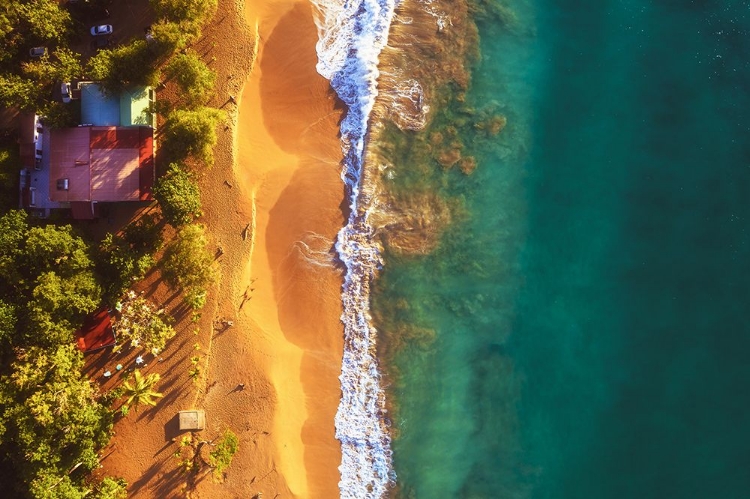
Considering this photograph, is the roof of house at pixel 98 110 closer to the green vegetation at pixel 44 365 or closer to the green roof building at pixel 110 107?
the green roof building at pixel 110 107

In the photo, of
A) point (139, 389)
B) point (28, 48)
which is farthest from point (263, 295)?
point (28, 48)

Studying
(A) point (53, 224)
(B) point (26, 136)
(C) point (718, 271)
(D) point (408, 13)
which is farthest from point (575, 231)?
(B) point (26, 136)

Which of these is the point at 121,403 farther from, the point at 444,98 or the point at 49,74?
the point at 444,98

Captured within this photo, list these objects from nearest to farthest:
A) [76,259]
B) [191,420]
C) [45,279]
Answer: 1. [45,279]
2. [76,259]
3. [191,420]

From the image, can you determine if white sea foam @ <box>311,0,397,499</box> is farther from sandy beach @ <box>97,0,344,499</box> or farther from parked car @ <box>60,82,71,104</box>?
parked car @ <box>60,82,71,104</box>

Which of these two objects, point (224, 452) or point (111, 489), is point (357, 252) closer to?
point (224, 452)

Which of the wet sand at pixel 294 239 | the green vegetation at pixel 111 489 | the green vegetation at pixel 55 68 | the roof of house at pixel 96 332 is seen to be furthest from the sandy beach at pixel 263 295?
the green vegetation at pixel 55 68
